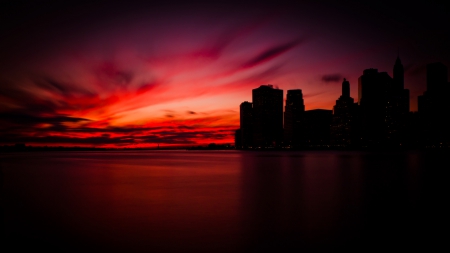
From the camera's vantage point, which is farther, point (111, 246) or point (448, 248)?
point (111, 246)

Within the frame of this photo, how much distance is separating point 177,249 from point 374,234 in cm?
760

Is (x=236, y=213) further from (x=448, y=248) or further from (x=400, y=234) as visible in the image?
(x=448, y=248)

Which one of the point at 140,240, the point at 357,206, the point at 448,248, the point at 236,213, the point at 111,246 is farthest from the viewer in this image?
the point at 357,206

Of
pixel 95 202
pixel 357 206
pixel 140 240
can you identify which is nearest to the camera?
pixel 140 240

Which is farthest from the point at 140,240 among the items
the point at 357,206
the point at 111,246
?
the point at 357,206

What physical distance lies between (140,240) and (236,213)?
22.7ft

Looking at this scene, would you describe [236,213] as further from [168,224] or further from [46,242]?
[46,242]

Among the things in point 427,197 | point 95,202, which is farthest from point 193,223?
point 427,197

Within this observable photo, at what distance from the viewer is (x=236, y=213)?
59.9 feet

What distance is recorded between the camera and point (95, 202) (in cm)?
2214

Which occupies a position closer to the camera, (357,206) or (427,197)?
(357,206)

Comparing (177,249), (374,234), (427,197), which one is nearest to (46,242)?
(177,249)

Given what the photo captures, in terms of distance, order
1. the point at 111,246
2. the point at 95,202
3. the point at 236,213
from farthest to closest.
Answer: the point at 95,202
the point at 236,213
the point at 111,246

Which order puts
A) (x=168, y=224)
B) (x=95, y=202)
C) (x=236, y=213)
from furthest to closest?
1. (x=95, y=202)
2. (x=236, y=213)
3. (x=168, y=224)
